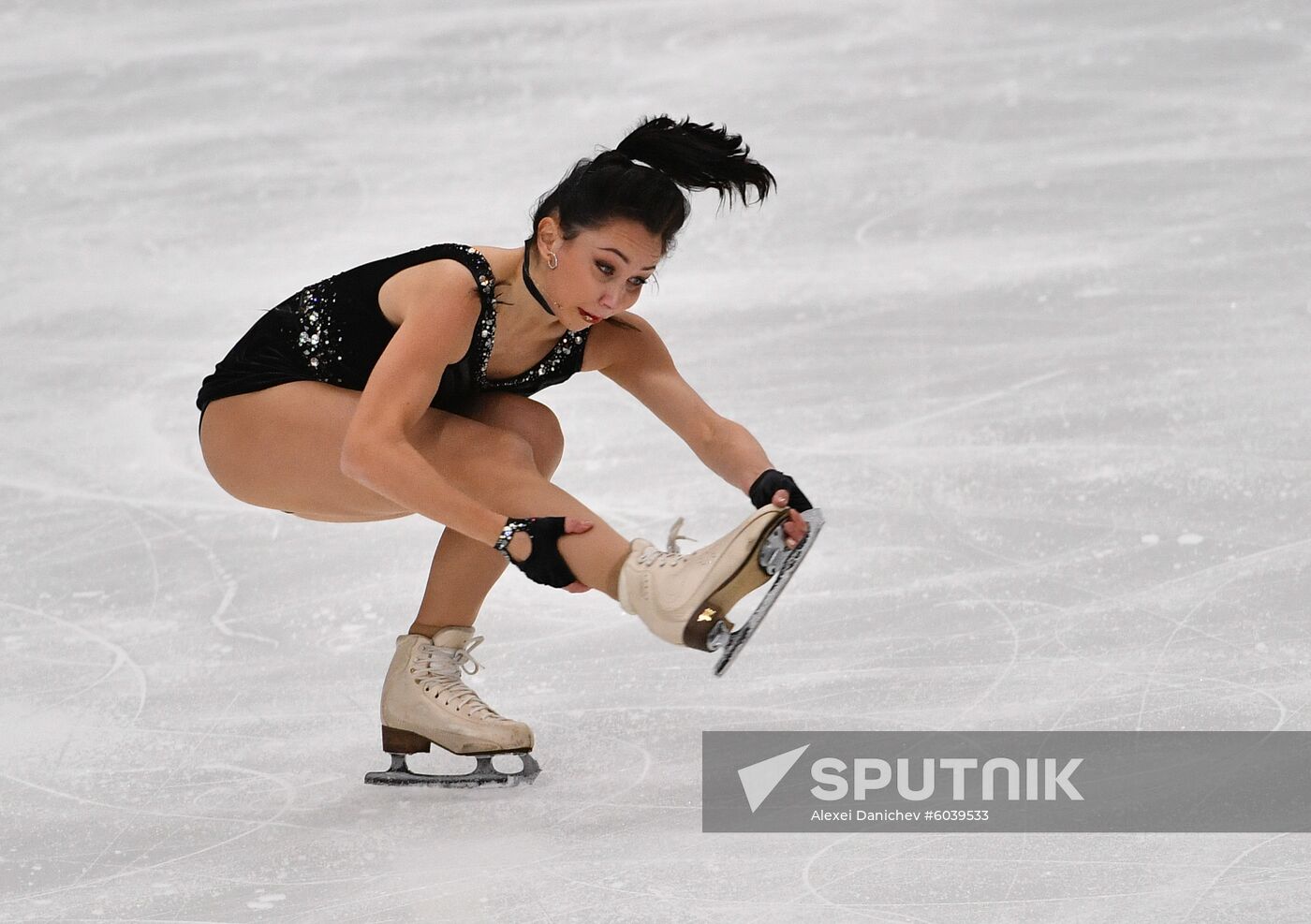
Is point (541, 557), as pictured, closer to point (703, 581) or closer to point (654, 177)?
point (703, 581)

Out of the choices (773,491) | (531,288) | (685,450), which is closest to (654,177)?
(531,288)

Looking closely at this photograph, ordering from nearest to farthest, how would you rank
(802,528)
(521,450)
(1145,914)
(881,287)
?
(1145,914)
(802,528)
(521,450)
(881,287)

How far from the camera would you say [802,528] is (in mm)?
2498

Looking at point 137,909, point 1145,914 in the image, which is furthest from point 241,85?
point 1145,914

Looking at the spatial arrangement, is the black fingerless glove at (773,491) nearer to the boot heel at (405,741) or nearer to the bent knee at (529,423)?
the bent knee at (529,423)

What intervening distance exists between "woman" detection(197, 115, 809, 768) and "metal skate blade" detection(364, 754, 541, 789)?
1.5 inches

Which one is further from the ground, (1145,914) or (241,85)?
(241,85)

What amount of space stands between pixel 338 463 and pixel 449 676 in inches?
16.7

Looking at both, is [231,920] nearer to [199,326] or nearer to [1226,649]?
[1226,649]

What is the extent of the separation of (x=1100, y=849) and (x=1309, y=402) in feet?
7.29

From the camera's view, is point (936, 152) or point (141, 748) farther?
point (936, 152)

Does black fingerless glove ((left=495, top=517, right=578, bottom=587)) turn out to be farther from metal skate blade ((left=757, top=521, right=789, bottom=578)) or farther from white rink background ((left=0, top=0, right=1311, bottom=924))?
white rink background ((left=0, top=0, right=1311, bottom=924))

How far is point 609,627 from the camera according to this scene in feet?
11.4

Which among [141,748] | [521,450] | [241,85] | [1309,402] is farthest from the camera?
[241,85]
